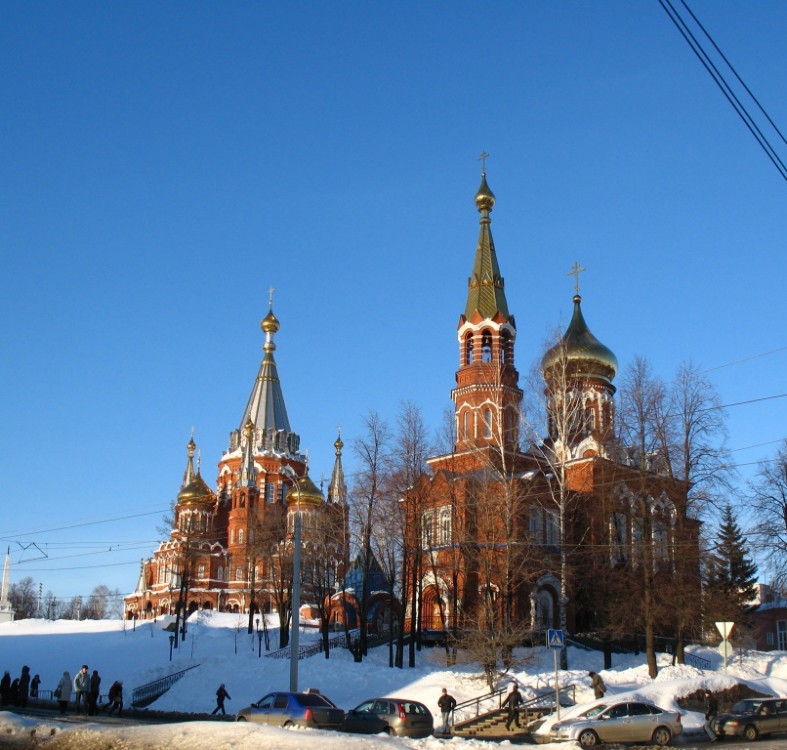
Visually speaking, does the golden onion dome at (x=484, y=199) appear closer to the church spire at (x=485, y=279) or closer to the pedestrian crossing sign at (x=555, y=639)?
the church spire at (x=485, y=279)

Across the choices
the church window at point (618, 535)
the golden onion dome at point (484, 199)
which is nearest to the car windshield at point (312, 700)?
the church window at point (618, 535)

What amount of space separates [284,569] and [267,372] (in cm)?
3388

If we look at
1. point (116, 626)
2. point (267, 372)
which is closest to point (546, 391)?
point (116, 626)

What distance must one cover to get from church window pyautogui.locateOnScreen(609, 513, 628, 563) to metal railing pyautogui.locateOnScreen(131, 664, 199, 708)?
1742 cm

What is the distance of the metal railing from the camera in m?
32.9

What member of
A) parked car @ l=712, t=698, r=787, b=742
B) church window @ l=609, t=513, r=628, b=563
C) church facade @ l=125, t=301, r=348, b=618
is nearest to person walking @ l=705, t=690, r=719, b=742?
parked car @ l=712, t=698, r=787, b=742

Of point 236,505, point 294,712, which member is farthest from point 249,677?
point 236,505

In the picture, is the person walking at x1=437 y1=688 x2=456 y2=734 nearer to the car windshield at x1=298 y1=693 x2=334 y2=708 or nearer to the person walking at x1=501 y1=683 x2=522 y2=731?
the person walking at x1=501 y1=683 x2=522 y2=731

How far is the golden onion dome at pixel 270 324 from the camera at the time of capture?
3233 inches

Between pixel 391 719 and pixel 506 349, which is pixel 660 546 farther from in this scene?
pixel 506 349

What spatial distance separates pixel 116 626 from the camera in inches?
2217

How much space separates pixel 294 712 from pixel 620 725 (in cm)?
699

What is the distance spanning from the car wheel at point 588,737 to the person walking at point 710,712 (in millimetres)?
3035

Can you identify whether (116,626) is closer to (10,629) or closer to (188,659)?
(10,629)
